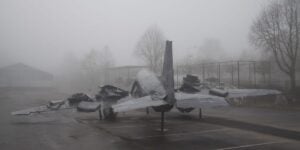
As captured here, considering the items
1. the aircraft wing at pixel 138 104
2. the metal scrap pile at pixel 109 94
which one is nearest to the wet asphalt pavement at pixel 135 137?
the aircraft wing at pixel 138 104

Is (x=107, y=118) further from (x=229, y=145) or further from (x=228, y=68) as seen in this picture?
(x=228, y=68)

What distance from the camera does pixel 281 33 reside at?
109 feet

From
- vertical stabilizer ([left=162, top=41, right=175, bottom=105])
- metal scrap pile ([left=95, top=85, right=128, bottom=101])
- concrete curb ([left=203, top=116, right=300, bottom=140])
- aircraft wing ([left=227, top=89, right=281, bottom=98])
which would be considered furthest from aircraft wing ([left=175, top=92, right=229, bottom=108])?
metal scrap pile ([left=95, top=85, right=128, bottom=101])

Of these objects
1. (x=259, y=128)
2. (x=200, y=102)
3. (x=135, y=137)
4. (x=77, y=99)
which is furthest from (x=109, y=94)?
(x=259, y=128)

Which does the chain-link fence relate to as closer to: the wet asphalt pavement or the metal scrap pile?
the metal scrap pile

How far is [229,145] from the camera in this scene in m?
11.9

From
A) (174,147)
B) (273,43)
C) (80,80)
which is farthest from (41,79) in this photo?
(174,147)

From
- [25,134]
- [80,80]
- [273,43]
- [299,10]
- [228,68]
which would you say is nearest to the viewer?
[25,134]

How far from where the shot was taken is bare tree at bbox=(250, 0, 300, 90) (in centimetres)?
3177

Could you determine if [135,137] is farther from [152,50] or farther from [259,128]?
[152,50]

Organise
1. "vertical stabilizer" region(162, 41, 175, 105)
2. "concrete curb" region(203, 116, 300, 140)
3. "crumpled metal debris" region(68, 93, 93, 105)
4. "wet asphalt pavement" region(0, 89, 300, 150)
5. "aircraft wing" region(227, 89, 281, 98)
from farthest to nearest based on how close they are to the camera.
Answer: "crumpled metal debris" region(68, 93, 93, 105)
"aircraft wing" region(227, 89, 281, 98)
"vertical stabilizer" region(162, 41, 175, 105)
"concrete curb" region(203, 116, 300, 140)
"wet asphalt pavement" region(0, 89, 300, 150)

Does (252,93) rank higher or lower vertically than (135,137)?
higher

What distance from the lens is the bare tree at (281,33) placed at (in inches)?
1251

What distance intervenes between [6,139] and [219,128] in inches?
419
